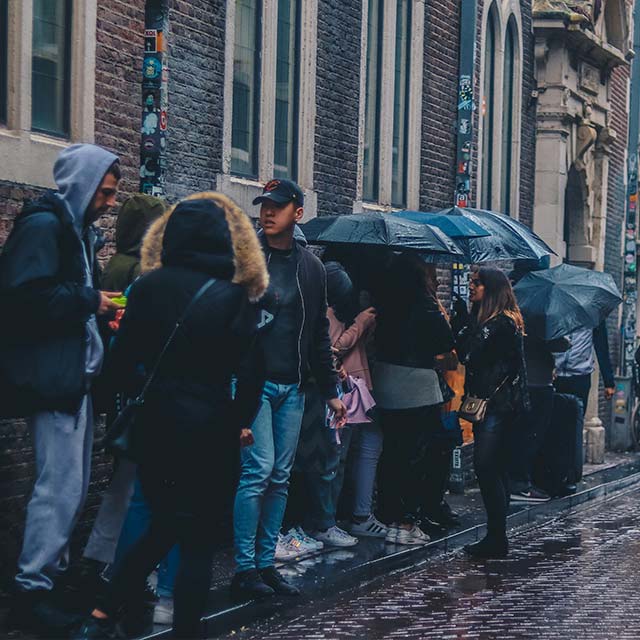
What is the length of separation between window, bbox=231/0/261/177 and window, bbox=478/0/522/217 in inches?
211

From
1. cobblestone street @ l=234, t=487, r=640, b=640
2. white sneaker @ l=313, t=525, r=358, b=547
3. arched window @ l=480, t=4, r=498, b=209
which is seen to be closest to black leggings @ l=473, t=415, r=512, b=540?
cobblestone street @ l=234, t=487, r=640, b=640

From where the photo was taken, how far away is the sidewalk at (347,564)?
746 cm

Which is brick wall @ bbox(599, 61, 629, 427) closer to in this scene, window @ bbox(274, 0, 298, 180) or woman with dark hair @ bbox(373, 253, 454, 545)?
window @ bbox(274, 0, 298, 180)

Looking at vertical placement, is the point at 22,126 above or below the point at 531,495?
above

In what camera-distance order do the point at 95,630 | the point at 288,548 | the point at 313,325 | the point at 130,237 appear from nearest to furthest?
the point at 95,630 → the point at 130,237 → the point at 313,325 → the point at 288,548

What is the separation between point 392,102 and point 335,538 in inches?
215

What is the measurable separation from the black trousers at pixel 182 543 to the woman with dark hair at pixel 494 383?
14.0ft

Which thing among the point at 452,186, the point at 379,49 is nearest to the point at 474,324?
the point at 379,49

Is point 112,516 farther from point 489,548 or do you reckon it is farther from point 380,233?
point 489,548

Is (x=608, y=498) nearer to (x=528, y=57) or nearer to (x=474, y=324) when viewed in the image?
(x=474, y=324)

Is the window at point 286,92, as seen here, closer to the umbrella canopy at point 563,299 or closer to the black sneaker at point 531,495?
the umbrella canopy at point 563,299

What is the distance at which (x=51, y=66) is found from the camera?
878 centimetres

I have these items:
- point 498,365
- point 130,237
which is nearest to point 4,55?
point 130,237

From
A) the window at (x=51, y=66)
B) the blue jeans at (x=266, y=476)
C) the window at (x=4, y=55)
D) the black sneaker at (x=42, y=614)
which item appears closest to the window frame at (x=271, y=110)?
the window at (x=51, y=66)
